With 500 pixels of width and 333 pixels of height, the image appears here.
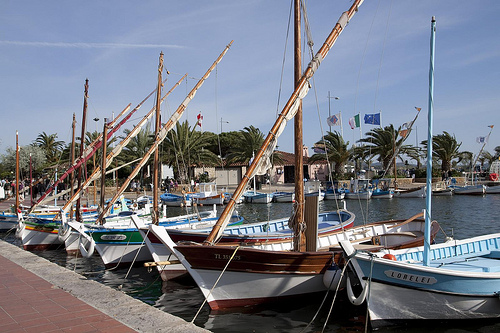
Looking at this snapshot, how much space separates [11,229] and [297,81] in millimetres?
20119

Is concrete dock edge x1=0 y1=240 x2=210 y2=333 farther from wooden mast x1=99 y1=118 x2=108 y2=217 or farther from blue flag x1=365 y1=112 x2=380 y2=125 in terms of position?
blue flag x1=365 y1=112 x2=380 y2=125

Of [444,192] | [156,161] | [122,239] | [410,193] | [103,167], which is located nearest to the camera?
[122,239]

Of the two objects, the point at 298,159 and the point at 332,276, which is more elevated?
the point at 298,159

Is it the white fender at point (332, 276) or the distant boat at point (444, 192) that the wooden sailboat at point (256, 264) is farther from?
the distant boat at point (444, 192)

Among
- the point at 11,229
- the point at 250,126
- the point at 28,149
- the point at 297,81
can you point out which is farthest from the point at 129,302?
the point at 28,149

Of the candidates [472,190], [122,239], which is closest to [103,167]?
[122,239]

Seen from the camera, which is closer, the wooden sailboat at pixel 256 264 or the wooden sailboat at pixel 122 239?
the wooden sailboat at pixel 256 264

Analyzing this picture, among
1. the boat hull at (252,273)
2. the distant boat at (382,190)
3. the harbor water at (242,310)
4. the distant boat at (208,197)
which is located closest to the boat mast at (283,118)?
the boat hull at (252,273)

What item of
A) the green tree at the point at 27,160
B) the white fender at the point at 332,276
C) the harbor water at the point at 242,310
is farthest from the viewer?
the green tree at the point at 27,160

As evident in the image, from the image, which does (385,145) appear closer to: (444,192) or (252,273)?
(444,192)

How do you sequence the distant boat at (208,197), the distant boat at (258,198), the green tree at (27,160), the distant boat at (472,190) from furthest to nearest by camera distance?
the green tree at (27,160), the distant boat at (472,190), the distant boat at (258,198), the distant boat at (208,197)

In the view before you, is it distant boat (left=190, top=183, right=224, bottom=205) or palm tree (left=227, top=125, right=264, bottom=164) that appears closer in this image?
distant boat (left=190, top=183, right=224, bottom=205)

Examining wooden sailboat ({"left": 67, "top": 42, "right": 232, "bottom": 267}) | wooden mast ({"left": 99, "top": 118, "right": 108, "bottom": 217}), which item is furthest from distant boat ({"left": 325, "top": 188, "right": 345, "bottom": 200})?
wooden sailboat ({"left": 67, "top": 42, "right": 232, "bottom": 267})

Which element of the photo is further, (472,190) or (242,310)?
(472,190)
